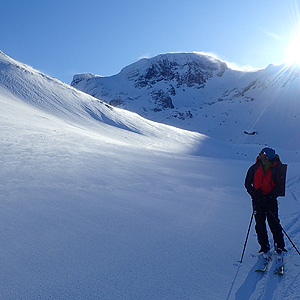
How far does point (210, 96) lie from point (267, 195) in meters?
111

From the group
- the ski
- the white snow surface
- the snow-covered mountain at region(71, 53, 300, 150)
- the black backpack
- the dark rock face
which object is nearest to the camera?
the white snow surface

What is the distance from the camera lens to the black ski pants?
4340 millimetres

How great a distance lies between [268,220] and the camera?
4473mm

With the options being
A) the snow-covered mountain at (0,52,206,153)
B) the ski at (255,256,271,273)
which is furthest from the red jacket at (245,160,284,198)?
the snow-covered mountain at (0,52,206,153)

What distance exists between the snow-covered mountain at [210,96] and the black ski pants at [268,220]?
1740 inches

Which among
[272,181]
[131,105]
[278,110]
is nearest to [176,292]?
[272,181]

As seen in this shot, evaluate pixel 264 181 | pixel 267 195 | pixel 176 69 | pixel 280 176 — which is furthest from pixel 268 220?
pixel 176 69

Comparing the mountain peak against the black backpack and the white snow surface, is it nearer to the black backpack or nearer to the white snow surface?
the white snow surface

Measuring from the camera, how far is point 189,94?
114 meters

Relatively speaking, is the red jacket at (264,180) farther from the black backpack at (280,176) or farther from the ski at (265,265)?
the ski at (265,265)

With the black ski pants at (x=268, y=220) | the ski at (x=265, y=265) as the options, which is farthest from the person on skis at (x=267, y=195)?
the ski at (x=265, y=265)

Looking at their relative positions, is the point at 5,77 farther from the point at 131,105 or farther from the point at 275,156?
the point at 131,105

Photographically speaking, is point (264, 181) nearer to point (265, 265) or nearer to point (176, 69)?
point (265, 265)

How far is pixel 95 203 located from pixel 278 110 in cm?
6080
